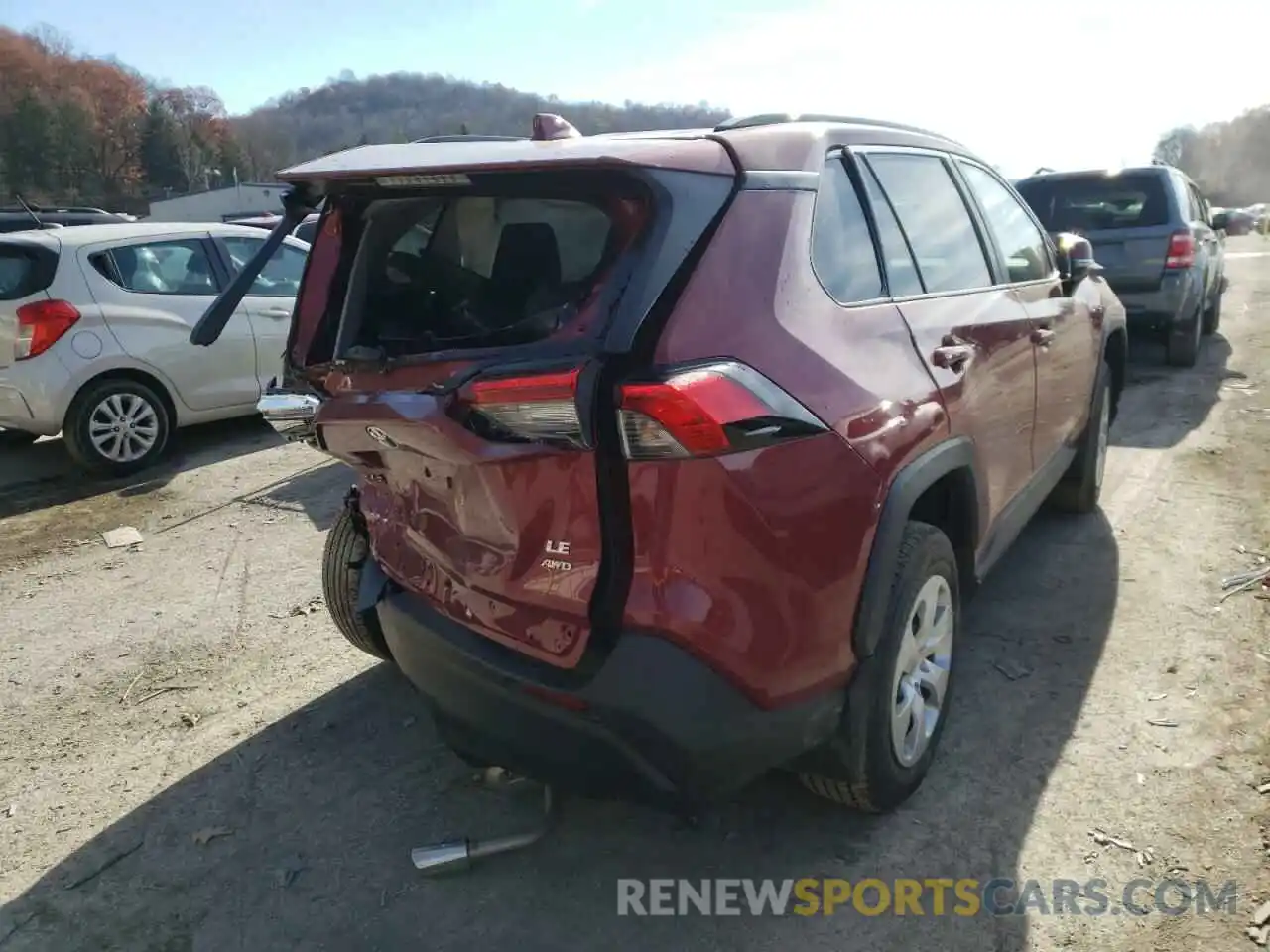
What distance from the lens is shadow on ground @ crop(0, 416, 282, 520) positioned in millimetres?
6348

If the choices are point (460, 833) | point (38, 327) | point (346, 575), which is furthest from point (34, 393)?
point (460, 833)

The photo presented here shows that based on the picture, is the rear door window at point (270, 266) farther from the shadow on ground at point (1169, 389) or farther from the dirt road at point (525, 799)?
the shadow on ground at point (1169, 389)

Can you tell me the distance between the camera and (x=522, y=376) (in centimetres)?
198

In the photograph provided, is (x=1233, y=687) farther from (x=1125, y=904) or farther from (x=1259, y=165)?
(x=1259, y=165)

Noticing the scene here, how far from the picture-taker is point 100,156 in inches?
2753

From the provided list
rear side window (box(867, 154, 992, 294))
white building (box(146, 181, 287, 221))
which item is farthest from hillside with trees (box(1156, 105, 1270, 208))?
rear side window (box(867, 154, 992, 294))

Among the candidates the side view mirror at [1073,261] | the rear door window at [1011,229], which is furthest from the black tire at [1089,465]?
the rear door window at [1011,229]

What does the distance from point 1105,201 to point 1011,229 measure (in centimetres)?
532

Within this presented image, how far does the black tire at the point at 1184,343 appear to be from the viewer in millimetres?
8398

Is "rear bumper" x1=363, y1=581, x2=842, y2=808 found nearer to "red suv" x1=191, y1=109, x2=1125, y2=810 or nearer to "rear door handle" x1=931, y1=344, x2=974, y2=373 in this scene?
"red suv" x1=191, y1=109, x2=1125, y2=810

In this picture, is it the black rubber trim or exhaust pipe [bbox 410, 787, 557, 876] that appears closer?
the black rubber trim

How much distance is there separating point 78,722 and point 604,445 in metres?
2.66

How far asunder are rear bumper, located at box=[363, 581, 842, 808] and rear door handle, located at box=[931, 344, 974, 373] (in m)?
1.01

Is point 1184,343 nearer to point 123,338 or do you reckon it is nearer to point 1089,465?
point 1089,465
